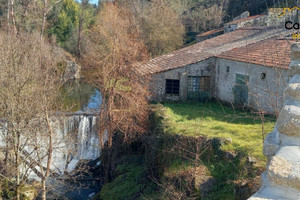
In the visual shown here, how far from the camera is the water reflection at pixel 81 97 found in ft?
70.3

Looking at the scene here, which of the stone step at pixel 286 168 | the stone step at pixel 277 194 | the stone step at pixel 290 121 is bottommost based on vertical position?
the stone step at pixel 277 194

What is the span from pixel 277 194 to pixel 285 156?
0.81ft

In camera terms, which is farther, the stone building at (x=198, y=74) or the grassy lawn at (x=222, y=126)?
the stone building at (x=198, y=74)

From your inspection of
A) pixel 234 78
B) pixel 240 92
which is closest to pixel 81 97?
pixel 234 78

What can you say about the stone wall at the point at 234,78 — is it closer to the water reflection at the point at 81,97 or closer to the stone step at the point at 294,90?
the water reflection at the point at 81,97

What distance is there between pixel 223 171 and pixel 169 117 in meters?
4.79

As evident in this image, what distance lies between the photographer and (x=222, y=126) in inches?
462

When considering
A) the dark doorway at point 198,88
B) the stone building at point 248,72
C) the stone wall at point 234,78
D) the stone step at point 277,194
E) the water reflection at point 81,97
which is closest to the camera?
the stone step at point 277,194

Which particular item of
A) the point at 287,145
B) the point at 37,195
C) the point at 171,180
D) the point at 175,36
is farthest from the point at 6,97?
the point at 175,36

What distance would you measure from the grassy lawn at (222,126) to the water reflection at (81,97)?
26.2 ft

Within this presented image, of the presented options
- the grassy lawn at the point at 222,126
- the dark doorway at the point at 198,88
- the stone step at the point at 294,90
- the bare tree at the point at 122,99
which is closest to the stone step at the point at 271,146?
the stone step at the point at 294,90

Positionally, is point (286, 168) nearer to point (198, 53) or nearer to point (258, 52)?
point (258, 52)

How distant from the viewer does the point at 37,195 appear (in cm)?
1269

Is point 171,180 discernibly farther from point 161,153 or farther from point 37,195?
point 37,195
